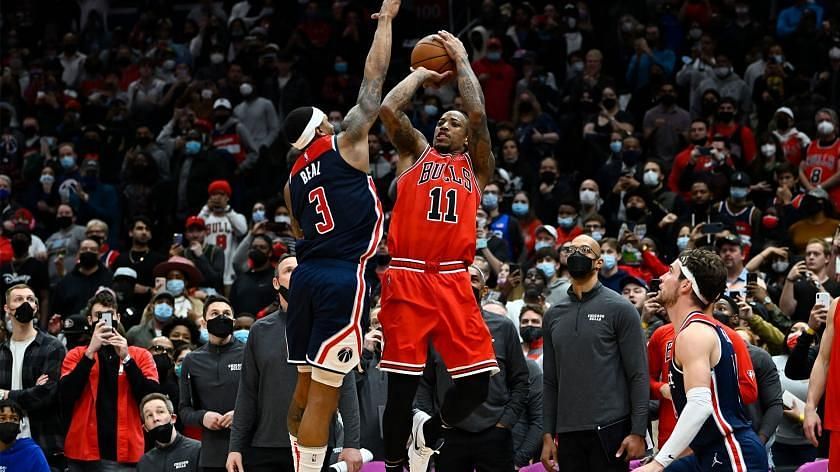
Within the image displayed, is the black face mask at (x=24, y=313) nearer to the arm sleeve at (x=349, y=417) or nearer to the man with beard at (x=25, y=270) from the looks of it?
the man with beard at (x=25, y=270)

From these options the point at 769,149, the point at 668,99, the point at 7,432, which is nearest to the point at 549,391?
the point at 7,432

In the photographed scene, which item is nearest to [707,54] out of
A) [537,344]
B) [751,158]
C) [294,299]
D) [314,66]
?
[751,158]

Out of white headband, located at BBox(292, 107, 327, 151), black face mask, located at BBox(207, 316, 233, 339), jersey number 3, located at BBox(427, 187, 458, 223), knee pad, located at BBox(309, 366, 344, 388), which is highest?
white headband, located at BBox(292, 107, 327, 151)

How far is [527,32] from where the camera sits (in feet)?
67.2

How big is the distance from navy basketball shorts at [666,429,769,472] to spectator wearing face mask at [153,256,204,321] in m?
7.68

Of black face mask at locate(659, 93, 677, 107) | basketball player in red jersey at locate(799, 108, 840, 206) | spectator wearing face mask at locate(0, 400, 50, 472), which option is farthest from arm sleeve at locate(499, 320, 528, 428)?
black face mask at locate(659, 93, 677, 107)

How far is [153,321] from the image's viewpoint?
13.6 metres

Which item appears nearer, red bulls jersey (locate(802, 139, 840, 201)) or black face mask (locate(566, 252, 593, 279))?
black face mask (locate(566, 252, 593, 279))

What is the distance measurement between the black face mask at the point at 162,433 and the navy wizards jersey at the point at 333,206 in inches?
122

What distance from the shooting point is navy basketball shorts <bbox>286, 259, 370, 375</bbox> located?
8.02 metres

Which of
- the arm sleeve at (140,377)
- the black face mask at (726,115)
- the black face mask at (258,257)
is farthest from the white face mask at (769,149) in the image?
the arm sleeve at (140,377)

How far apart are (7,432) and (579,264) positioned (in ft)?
16.3

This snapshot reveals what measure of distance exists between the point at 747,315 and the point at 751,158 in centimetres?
634

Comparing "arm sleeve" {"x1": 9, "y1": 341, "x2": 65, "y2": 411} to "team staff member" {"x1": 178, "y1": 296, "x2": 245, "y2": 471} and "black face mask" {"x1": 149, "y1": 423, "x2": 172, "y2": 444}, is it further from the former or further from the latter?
"team staff member" {"x1": 178, "y1": 296, "x2": 245, "y2": 471}
